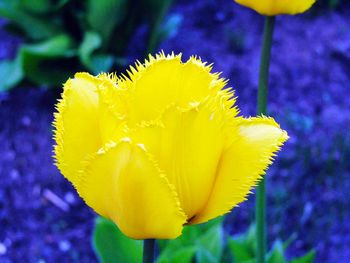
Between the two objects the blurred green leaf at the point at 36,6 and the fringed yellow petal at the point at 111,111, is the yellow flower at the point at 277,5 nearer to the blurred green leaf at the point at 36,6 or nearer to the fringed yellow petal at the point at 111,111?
the fringed yellow petal at the point at 111,111

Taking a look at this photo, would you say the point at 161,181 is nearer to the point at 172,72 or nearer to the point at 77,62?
the point at 172,72

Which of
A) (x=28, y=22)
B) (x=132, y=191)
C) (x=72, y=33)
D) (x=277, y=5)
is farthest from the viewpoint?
(x=72, y=33)

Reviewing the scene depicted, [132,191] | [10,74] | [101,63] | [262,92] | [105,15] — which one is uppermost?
[132,191]

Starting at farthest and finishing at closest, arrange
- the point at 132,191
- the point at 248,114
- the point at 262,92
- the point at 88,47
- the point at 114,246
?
the point at 248,114
the point at 88,47
the point at 114,246
the point at 262,92
the point at 132,191

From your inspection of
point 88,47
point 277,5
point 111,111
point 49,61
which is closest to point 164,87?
point 111,111

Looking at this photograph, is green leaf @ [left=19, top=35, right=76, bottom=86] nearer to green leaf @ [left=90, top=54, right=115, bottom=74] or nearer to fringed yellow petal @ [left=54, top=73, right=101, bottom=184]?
green leaf @ [left=90, top=54, right=115, bottom=74]

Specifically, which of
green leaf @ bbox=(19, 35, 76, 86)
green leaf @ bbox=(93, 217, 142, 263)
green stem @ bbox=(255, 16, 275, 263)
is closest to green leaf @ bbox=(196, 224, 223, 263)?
green leaf @ bbox=(93, 217, 142, 263)

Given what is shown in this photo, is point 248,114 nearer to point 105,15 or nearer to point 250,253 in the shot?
point 105,15
